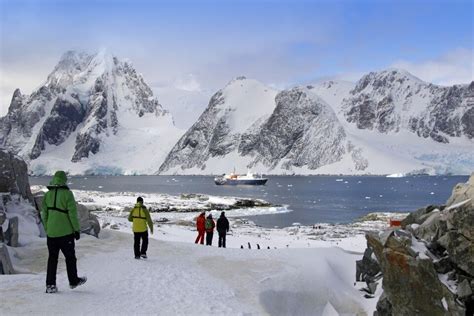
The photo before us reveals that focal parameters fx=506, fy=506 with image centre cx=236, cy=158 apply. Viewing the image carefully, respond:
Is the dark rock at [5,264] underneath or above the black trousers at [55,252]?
underneath

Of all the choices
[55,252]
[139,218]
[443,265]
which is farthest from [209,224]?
[55,252]

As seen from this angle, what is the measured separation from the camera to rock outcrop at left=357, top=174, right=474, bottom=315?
39.7 ft

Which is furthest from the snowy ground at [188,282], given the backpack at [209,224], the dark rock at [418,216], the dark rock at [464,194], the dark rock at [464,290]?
the backpack at [209,224]

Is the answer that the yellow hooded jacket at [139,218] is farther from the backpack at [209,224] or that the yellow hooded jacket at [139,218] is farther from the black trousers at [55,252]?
the backpack at [209,224]

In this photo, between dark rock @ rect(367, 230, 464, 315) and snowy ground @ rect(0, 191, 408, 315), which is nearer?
snowy ground @ rect(0, 191, 408, 315)

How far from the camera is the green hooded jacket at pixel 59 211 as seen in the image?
10.5m

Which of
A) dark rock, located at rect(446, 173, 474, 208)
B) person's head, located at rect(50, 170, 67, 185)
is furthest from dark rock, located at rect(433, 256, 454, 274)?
person's head, located at rect(50, 170, 67, 185)

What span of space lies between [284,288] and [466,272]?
4.60m

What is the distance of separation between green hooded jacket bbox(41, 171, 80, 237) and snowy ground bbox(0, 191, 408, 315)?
4.39 feet

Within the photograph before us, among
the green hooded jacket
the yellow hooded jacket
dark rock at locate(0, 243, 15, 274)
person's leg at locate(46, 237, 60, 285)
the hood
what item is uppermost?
the hood

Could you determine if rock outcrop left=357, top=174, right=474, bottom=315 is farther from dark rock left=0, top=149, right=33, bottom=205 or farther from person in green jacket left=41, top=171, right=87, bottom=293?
dark rock left=0, top=149, right=33, bottom=205

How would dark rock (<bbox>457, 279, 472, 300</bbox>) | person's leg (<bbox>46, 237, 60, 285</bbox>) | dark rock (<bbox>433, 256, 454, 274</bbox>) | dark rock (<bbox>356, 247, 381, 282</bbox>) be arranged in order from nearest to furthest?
person's leg (<bbox>46, 237, 60, 285</bbox>)
dark rock (<bbox>457, 279, 472, 300</bbox>)
dark rock (<bbox>433, 256, 454, 274</bbox>)
dark rock (<bbox>356, 247, 381, 282</bbox>)

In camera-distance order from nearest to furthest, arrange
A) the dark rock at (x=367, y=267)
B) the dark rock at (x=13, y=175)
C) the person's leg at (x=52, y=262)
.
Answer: the person's leg at (x=52, y=262)
the dark rock at (x=367, y=267)
the dark rock at (x=13, y=175)

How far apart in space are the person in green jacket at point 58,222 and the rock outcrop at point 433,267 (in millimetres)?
7647
